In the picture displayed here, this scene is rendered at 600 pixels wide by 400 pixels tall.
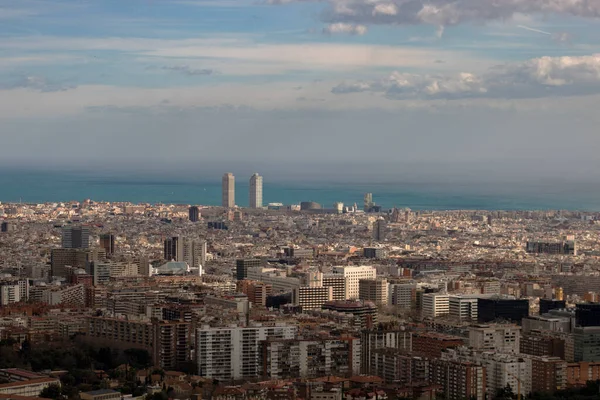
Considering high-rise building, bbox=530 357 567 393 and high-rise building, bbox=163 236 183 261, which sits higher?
high-rise building, bbox=163 236 183 261

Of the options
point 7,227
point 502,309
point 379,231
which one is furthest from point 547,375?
point 7,227

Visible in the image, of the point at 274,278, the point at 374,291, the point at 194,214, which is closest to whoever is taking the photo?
the point at 374,291

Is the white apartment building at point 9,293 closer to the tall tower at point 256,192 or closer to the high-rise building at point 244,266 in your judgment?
the high-rise building at point 244,266

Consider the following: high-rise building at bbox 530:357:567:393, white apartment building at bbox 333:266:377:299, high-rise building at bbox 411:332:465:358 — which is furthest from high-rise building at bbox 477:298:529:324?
high-rise building at bbox 530:357:567:393

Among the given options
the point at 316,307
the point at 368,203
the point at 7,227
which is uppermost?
the point at 368,203

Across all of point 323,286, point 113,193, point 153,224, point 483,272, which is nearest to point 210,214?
point 153,224

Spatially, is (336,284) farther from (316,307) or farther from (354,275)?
(316,307)

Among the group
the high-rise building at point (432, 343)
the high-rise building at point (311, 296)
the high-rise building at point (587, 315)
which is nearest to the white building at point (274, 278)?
the high-rise building at point (311, 296)

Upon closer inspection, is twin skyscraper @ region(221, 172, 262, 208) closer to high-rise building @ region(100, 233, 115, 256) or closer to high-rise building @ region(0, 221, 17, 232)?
high-rise building @ region(0, 221, 17, 232)
